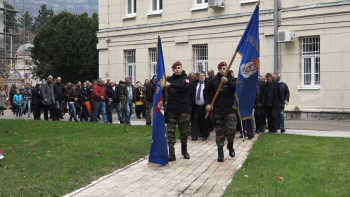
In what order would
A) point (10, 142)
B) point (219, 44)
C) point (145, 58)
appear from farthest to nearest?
1. point (145, 58)
2. point (219, 44)
3. point (10, 142)

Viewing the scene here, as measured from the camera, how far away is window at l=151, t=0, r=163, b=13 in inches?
1262

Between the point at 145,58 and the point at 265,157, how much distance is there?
2111 centimetres

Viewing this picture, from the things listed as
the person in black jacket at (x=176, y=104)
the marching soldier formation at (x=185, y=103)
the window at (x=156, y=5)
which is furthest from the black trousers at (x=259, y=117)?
the window at (x=156, y=5)

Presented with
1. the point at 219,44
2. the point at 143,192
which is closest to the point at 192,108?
the point at 143,192

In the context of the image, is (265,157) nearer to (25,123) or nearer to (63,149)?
(63,149)

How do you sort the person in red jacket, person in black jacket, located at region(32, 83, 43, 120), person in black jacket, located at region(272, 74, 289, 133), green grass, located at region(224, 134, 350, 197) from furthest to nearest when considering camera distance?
person in black jacket, located at region(32, 83, 43, 120) < the person in red jacket < person in black jacket, located at region(272, 74, 289, 133) < green grass, located at region(224, 134, 350, 197)

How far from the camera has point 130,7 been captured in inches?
1341

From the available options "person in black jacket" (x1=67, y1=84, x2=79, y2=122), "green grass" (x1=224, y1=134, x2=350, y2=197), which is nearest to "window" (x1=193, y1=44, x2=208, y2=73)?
"person in black jacket" (x1=67, y1=84, x2=79, y2=122)

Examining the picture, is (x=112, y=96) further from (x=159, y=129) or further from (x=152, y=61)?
(x=159, y=129)

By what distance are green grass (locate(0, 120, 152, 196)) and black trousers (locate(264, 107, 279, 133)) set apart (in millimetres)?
3778

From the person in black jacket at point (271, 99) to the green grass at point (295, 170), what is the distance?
2.67 meters

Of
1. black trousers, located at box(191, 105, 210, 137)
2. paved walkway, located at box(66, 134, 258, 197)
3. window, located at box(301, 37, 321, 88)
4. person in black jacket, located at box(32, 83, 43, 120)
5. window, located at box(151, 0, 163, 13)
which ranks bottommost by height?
paved walkway, located at box(66, 134, 258, 197)

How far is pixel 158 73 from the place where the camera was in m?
11.5

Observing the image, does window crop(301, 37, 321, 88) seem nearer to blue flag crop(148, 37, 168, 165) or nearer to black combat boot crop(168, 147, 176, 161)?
black combat boot crop(168, 147, 176, 161)
